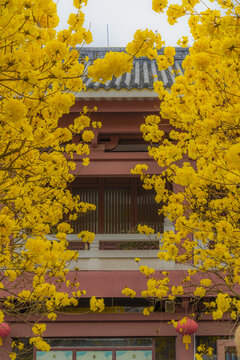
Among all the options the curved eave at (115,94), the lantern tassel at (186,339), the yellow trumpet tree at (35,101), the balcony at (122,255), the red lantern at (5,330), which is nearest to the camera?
the yellow trumpet tree at (35,101)

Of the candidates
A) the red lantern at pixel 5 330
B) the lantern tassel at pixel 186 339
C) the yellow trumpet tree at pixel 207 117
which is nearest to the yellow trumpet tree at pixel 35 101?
the yellow trumpet tree at pixel 207 117

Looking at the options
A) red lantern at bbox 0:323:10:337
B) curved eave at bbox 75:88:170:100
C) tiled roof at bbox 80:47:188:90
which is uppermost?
tiled roof at bbox 80:47:188:90

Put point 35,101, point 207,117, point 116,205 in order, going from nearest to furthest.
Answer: point 35,101
point 207,117
point 116,205

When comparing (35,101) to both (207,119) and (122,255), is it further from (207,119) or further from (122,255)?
(122,255)

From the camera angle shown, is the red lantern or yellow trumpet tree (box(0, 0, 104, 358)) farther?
the red lantern

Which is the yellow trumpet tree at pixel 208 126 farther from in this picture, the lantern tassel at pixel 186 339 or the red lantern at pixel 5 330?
the red lantern at pixel 5 330

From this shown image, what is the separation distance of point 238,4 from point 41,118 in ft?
7.26

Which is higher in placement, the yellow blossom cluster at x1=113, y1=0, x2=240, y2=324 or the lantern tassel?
the yellow blossom cluster at x1=113, y1=0, x2=240, y2=324

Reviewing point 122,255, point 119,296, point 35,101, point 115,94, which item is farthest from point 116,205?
point 35,101

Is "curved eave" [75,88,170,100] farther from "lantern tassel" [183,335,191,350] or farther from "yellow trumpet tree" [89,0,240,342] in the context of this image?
"lantern tassel" [183,335,191,350]

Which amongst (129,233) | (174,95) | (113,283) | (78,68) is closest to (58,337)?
(113,283)

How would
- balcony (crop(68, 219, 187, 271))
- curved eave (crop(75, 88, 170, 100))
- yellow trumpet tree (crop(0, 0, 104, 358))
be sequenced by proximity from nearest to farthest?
1. yellow trumpet tree (crop(0, 0, 104, 358))
2. curved eave (crop(75, 88, 170, 100))
3. balcony (crop(68, 219, 187, 271))

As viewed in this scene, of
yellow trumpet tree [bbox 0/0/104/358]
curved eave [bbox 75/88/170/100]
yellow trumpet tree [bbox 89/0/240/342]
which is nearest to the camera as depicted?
yellow trumpet tree [bbox 0/0/104/358]

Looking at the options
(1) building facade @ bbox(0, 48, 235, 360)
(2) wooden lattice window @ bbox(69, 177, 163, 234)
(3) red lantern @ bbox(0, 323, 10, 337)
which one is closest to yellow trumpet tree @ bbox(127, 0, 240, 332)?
(1) building facade @ bbox(0, 48, 235, 360)
